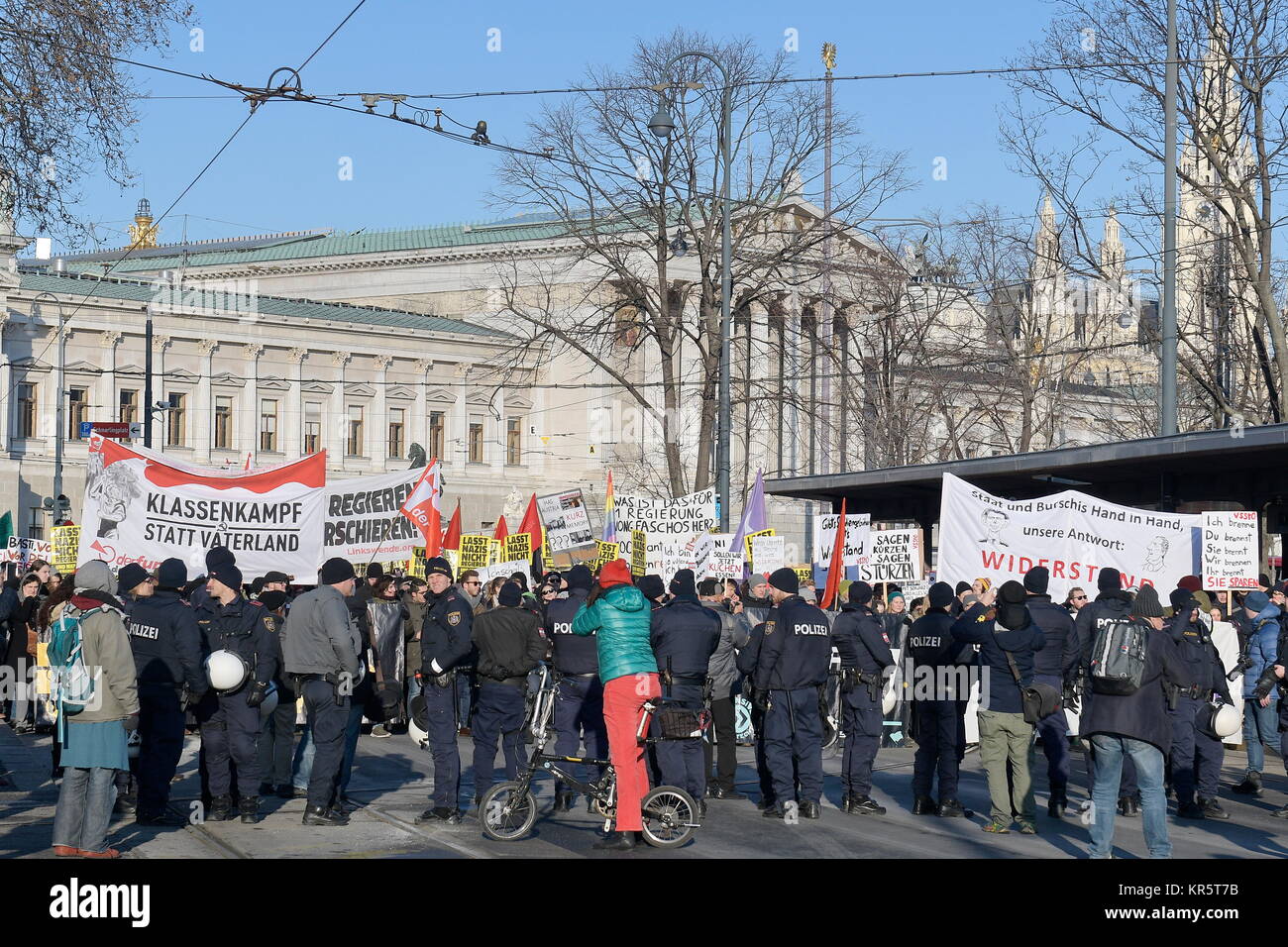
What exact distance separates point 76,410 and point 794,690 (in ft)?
197

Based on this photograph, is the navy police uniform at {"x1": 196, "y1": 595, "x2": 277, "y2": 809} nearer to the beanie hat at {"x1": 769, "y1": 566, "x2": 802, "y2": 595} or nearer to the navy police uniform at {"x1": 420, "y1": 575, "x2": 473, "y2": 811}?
the navy police uniform at {"x1": 420, "y1": 575, "x2": 473, "y2": 811}

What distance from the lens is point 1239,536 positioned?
19.3 metres

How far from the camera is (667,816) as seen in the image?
11.4 m

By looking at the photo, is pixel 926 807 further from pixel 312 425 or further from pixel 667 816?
pixel 312 425

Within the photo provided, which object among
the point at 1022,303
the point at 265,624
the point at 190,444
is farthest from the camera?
the point at 190,444

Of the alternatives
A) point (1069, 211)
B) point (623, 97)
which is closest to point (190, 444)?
point (623, 97)

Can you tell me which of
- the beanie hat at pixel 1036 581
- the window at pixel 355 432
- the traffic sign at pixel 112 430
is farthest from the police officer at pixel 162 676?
the window at pixel 355 432

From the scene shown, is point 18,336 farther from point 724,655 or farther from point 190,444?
point 724,655

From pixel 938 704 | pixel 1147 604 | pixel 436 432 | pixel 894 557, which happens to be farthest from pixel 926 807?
pixel 436 432

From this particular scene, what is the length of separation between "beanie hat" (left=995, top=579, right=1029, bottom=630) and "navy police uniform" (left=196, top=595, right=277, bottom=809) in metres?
5.33
